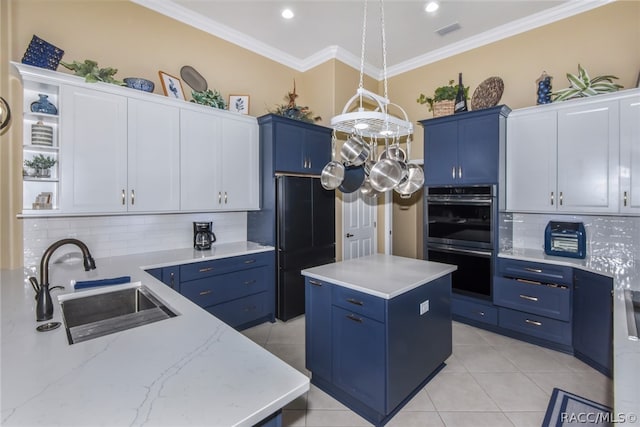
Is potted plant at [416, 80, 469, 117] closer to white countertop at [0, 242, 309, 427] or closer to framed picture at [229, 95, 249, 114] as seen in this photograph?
framed picture at [229, 95, 249, 114]

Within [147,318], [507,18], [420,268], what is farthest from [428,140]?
[147,318]

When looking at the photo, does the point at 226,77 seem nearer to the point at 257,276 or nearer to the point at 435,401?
the point at 257,276

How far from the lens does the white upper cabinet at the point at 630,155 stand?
264 cm

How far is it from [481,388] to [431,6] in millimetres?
3679

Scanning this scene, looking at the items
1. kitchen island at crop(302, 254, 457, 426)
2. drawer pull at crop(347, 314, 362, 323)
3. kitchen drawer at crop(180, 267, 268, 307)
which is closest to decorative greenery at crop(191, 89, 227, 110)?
kitchen drawer at crop(180, 267, 268, 307)

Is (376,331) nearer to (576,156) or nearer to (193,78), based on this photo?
(576,156)

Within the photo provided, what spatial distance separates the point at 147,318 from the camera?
1483mm

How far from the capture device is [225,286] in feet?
10.2

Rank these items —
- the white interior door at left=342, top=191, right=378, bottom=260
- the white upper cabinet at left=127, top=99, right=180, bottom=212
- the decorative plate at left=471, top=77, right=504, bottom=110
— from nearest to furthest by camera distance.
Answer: the white upper cabinet at left=127, top=99, right=180, bottom=212 < the decorative plate at left=471, top=77, right=504, bottom=110 < the white interior door at left=342, top=191, right=378, bottom=260

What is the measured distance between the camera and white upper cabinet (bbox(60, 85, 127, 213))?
2.41 m

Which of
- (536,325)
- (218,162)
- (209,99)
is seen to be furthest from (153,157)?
(536,325)

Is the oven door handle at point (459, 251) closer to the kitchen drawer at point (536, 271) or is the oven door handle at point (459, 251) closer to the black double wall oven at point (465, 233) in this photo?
the black double wall oven at point (465, 233)

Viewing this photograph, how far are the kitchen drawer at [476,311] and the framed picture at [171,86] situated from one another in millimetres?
3936

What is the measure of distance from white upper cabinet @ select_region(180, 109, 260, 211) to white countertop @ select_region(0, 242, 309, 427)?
1.96 metres
